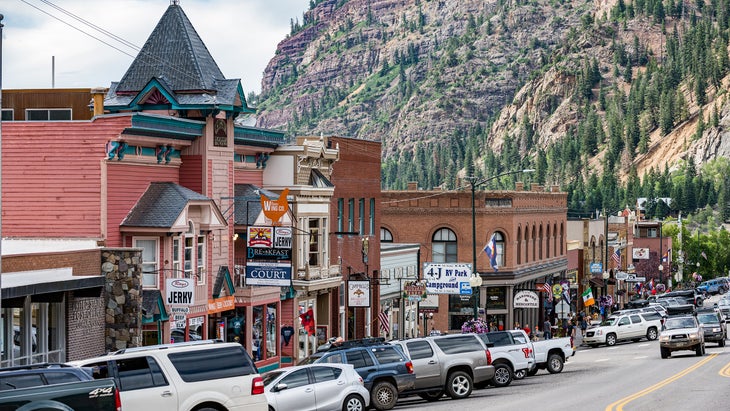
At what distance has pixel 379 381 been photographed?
106 feet

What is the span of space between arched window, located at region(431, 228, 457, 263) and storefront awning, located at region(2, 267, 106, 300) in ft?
162

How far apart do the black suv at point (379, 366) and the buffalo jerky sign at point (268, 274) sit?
5442mm

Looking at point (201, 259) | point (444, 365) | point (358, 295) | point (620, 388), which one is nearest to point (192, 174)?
point (201, 259)

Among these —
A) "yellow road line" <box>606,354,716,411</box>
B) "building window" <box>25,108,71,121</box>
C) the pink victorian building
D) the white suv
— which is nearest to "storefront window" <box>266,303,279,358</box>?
the pink victorian building

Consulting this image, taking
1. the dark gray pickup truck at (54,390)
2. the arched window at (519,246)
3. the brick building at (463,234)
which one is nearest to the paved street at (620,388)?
the dark gray pickup truck at (54,390)

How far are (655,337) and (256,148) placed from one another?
2972cm

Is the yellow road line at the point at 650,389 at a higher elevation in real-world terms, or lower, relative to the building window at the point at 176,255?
lower

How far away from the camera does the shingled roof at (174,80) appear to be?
40.3 meters

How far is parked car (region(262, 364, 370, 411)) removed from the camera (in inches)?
1115

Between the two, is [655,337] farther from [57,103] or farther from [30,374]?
[30,374]

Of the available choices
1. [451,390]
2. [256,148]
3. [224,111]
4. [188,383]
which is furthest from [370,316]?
[188,383]

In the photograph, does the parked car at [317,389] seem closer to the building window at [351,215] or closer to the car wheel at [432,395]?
the car wheel at [432,395]

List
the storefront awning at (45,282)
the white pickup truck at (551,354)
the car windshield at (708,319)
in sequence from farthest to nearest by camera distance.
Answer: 1. the car windshield at (708,319)
2. the white pickup truck at (551,354)
3. the storefront awning at (45,282)

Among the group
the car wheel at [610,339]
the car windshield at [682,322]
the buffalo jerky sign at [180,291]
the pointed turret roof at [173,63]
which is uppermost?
the pointed turret roof at [173,63]
